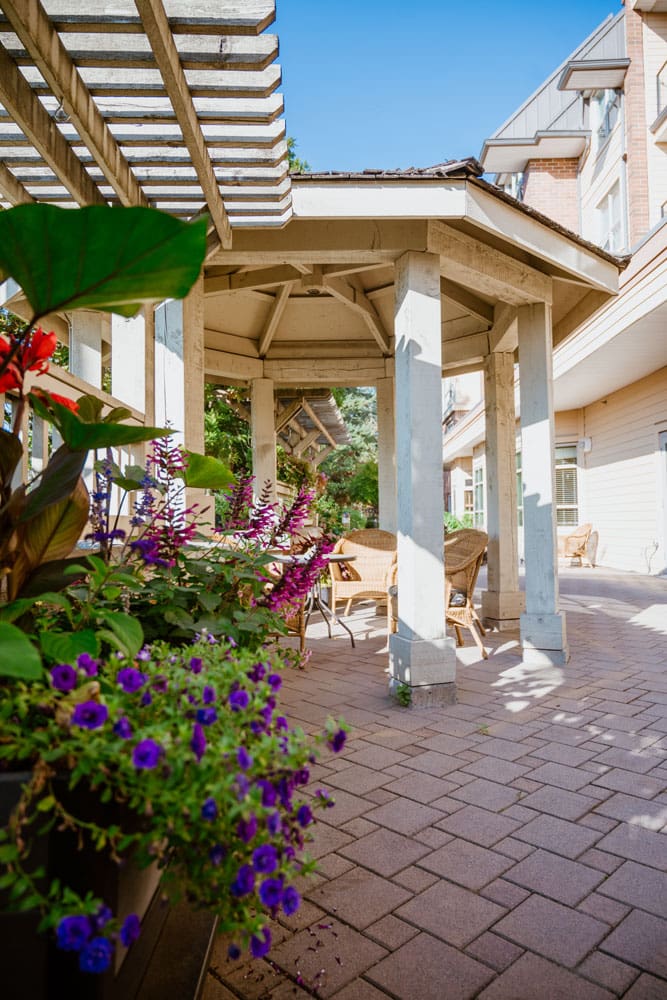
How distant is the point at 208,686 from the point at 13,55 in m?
2.35

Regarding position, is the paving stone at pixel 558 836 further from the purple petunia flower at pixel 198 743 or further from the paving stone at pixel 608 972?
the purple petunia flower at pixel 198 743

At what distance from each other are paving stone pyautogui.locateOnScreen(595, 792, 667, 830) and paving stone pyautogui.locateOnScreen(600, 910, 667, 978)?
0.57 metres

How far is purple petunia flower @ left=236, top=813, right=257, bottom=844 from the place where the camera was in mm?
908

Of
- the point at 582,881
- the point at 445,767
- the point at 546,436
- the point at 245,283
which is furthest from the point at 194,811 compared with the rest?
the point at 245,283

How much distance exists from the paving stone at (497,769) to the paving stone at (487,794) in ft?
0.18

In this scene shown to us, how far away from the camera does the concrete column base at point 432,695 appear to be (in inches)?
142

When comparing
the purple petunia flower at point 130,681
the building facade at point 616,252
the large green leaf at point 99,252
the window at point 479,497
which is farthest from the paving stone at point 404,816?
the window at point 479,497

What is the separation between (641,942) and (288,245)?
3.65 metres

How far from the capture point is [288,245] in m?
3.86

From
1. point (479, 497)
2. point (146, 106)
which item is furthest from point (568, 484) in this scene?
point (146, 106)

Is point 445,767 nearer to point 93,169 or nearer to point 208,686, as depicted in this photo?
point 208,686

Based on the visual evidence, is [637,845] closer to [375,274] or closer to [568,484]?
[375,274]

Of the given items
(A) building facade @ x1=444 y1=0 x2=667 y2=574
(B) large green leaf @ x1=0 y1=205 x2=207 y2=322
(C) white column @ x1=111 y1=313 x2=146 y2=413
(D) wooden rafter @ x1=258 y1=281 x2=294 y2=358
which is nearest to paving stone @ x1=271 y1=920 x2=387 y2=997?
(B) large green leaf @ x1=0 y1=205 x2=207 y2=322

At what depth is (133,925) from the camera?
88 centimetres
